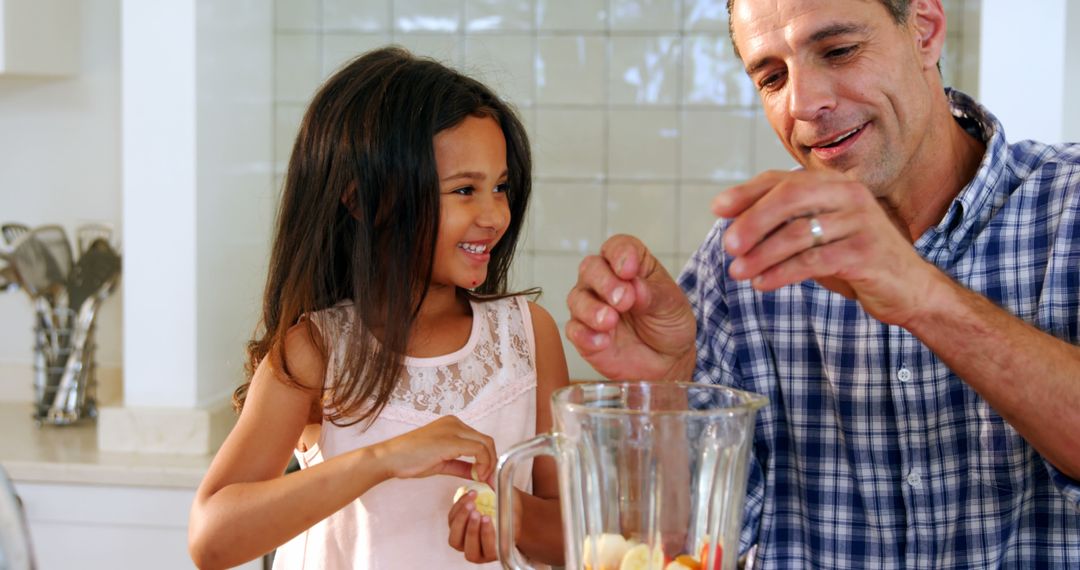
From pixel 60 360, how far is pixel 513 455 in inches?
73.1

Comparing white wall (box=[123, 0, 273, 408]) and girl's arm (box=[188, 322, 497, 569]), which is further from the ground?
white wall (box=[123, 0, 273, 408])

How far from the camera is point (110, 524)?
1.96 metres

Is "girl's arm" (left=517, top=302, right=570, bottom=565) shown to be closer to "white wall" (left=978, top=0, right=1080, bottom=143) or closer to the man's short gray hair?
the man's short gray hair

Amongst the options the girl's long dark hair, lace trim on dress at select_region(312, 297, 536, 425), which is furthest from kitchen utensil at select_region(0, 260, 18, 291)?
lace trim on dress at select_region(312, 297, 536, 425)

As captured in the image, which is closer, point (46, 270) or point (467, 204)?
point (467, 204)

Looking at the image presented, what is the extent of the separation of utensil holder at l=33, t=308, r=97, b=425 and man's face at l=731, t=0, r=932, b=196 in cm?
161

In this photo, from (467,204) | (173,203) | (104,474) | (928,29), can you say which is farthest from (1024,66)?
(104,474)

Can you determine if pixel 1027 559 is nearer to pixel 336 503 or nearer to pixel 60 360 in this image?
pixel 336 503

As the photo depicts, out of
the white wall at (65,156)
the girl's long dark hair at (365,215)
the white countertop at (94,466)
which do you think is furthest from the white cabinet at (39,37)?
the girl's long dark hair at (365,215)

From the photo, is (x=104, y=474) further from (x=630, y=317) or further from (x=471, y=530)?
(x=630, y=317)

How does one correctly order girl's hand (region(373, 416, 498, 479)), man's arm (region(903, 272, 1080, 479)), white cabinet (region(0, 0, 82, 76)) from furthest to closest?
white cabinet (region(0, 0, 82, 76))
girl's hand (region(373, 416, 498, 479))
man's arm (region(903, 272, 1080, 479))

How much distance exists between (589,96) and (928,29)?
1333mm

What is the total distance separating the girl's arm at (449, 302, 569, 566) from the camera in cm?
98

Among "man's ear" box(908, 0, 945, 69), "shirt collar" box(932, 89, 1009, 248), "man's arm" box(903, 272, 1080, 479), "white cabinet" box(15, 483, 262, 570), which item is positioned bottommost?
"white cabinet" box(15, 483, 262, 570)
